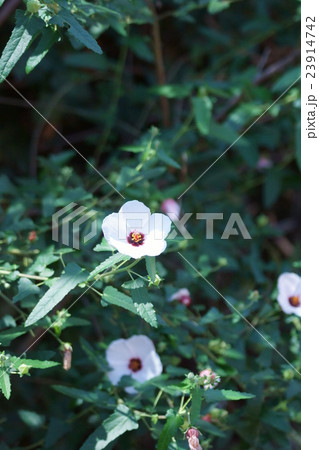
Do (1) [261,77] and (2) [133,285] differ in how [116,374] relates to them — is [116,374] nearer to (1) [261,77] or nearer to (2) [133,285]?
(2) [133,285]

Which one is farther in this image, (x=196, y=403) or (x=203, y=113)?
(x=203, y=113)

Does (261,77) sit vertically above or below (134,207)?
above

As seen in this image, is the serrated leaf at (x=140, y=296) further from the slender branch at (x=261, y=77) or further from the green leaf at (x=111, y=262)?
the slender branch at (x=261, y=77)

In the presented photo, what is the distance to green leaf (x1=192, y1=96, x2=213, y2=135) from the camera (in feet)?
6.59

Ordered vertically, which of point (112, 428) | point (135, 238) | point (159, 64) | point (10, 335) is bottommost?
point (112, 428)

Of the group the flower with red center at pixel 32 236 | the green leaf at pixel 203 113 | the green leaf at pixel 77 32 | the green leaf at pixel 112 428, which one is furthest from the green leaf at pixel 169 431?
the green leaf at pixel 203 113

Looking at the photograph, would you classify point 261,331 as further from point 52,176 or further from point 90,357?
point 52,176

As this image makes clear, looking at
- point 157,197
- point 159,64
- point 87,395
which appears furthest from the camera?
point 159,64

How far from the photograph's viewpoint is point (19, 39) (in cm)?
134

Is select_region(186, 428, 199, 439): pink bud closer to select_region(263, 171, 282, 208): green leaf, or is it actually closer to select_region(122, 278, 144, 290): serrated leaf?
select_region(122, 278, 144, 290): serrated leaf

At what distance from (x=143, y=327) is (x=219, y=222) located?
0.79 meters

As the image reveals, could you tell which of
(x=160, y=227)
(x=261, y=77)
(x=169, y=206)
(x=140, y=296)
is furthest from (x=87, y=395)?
(x=261, y=77)

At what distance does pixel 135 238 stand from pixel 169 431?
1.38 ft

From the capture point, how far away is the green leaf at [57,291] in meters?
1.24
